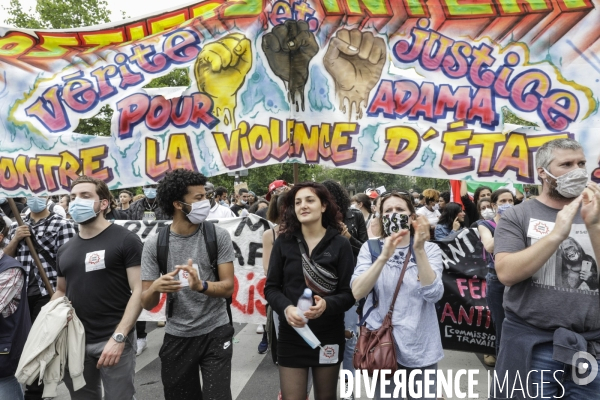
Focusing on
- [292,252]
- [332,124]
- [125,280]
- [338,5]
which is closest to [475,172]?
[332,124]

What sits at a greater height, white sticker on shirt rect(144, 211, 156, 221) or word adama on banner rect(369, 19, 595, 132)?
word adama on banner rect(369, 19, 595, 132)

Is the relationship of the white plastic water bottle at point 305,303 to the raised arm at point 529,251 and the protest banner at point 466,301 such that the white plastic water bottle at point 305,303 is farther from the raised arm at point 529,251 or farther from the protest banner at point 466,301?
the protest banner at point 466,301

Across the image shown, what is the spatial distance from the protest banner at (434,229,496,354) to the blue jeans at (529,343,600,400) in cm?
266

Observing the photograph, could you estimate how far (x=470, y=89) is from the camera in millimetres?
3430

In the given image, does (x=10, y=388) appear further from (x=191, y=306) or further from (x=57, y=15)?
(x=57, y=15)

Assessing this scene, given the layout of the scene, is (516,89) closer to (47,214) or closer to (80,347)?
Result: (80,347)

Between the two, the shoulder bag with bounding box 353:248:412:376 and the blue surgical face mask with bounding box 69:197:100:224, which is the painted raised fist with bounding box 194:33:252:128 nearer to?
the blue surgical face mask with bounding box 69:197:100:224

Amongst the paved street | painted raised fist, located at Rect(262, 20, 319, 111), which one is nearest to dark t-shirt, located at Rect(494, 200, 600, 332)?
painted raised fist, located at Rect(262, 20, 319, 111)

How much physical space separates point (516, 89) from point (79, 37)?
332 centimetres

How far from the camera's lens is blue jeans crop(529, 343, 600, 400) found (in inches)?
93.5

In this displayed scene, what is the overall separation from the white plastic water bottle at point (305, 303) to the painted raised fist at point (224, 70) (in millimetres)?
1573

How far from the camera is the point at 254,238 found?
5797 mm

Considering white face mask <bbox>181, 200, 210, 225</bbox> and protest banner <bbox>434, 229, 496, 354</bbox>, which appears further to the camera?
protest banner <bbox>434, 229, 496, 354</bbox>

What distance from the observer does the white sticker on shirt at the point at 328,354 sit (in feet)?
9.81
